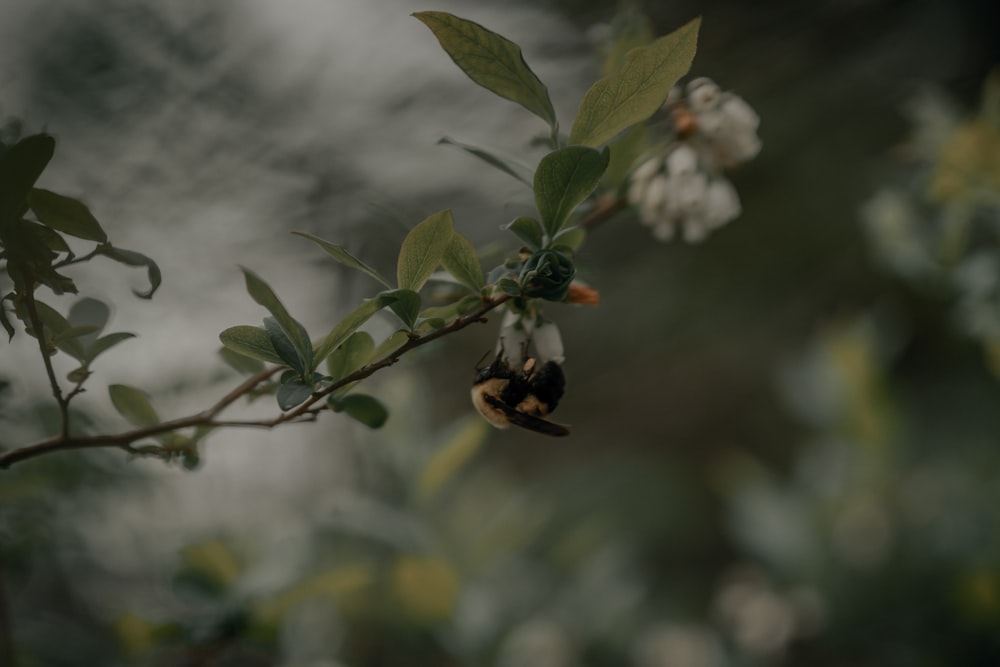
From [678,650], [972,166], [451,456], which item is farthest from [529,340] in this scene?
[678,650]

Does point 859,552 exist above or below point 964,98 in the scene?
below

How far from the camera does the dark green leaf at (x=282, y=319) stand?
0.30 meters

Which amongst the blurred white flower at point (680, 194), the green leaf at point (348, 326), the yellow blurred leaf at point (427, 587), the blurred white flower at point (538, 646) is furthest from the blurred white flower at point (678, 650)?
the green leaf at point (348, 326)

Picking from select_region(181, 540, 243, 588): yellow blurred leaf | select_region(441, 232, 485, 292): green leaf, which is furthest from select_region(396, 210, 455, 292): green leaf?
select_region(181, 540, 243, 588): yellow blurred leaf

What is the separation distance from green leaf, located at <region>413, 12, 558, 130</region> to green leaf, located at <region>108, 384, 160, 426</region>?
0.23m

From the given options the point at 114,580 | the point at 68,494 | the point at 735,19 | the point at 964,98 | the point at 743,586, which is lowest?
the point at 743,586

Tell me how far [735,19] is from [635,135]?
0.78 metres

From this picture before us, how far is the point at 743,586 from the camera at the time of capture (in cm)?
123

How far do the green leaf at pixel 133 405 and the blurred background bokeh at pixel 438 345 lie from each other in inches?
6.5

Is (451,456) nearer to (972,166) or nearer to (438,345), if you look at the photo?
(438,345)

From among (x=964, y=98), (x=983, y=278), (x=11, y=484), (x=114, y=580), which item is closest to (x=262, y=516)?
(x=114, y=580)

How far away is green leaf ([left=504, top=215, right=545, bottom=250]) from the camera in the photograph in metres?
0.31

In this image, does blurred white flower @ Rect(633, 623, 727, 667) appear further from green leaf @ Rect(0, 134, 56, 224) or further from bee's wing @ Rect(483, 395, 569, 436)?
green leaf @ Rect(0, 134, 56, 224)

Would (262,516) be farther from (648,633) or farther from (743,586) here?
(743,586)
